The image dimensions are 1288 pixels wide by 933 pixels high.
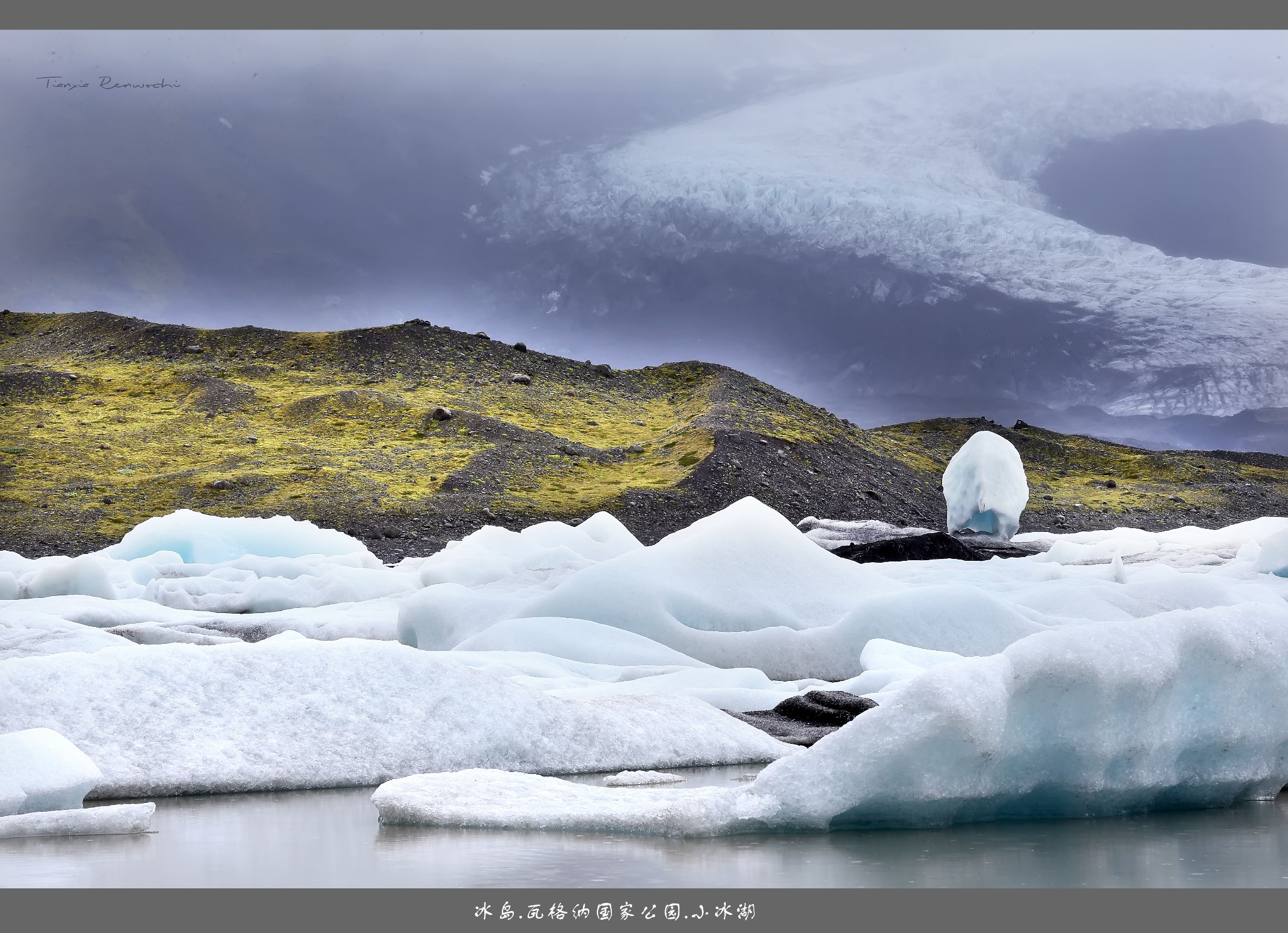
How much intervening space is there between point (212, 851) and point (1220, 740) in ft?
10.7

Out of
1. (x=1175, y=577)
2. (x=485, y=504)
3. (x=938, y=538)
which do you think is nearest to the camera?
(x=1175, y=577)

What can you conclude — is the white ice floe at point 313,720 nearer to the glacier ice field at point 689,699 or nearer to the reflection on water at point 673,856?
the glacier ice field at point 689,699

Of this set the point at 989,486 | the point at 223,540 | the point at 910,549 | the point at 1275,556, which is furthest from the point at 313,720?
the point at 989,486

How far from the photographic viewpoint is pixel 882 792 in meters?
3.86

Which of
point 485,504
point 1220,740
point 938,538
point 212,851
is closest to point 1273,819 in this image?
point 1220,740

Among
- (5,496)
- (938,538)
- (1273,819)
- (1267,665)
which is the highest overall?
(5,496)

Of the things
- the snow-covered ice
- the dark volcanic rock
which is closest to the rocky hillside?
the snow-covered ice

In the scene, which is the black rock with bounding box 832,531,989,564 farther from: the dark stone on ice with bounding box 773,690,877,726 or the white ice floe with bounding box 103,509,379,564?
the dark stone on ice with bounding box 773,690,877,726

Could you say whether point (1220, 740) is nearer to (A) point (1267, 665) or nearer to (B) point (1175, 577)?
(A) point (1267, 665)

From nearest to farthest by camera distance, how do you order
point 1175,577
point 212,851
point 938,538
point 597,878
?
point 597,878
point 212,851
point 1175,577
point 938,538

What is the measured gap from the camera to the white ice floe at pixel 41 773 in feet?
Answer: 14.2

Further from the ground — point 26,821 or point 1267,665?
point 1267,665

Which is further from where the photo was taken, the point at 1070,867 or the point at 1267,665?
the point at 1267,665

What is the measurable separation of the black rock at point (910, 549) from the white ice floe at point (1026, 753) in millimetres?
14088
